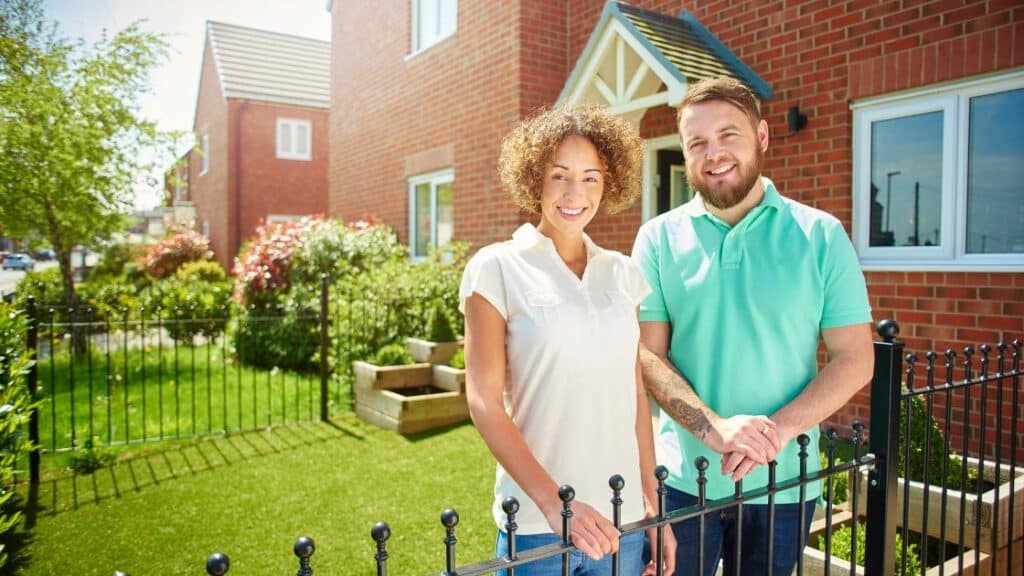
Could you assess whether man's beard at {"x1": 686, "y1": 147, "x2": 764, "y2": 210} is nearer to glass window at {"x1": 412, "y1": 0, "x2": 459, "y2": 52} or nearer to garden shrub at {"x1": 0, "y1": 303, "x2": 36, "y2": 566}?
garden shrub at {"x1": 0, "y1": 303, "x2": 36, "y2": 566}

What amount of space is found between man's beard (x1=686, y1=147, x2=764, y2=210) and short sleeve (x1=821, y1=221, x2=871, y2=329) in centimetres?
28

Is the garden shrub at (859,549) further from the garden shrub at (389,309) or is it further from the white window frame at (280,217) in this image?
the white window frame at (280,217)

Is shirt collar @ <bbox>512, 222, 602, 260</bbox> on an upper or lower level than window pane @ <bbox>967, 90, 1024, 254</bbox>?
lower

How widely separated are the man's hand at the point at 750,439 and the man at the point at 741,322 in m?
0.02

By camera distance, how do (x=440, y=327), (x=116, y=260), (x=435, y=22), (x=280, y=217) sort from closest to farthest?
(x=440, y=327)
(x=435, y=22)
(x=116, y=260)
(x=280, y=217)

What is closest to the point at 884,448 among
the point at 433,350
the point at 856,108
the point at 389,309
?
the point at 856,108

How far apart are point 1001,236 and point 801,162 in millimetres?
1523

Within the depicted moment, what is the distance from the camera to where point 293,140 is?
70.7 feet

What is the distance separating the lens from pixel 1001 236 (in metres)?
4.73

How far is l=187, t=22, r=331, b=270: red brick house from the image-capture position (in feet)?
67.8

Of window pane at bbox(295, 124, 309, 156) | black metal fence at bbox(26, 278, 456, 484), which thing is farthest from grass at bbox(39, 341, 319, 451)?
window pane at bbox(295, 124, 309, 156)

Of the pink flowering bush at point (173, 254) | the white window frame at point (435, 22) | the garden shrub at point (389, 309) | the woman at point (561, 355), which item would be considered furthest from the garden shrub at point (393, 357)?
the pink flowering bush at point (173, 254)

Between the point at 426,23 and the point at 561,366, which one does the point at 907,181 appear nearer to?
the point at 561,366

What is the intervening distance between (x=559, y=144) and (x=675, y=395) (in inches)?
30.9
